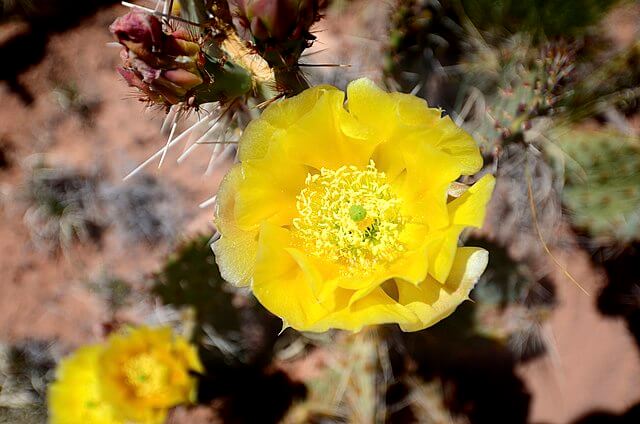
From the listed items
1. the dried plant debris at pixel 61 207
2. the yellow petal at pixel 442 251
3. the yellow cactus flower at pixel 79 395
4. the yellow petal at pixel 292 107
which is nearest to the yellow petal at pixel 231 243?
the yellow petal at pixel 292 107

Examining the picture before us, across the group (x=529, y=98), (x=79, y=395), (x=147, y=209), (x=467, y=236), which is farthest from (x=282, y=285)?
(x=147, y=209)

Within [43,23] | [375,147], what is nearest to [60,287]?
[43,23]

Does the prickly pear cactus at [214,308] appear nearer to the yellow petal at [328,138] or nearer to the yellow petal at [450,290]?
the yellow petal at [328,138]

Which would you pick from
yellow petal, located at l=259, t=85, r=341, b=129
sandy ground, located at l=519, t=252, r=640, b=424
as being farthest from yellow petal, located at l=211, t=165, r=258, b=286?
sandy ground, located at l=519, t=252, r=640, b=424

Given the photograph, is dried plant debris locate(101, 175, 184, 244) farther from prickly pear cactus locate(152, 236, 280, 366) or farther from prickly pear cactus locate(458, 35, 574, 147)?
prickly pear cactus locate(458, 35, 574, 147)

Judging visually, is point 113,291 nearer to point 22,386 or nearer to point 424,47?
point 22,386

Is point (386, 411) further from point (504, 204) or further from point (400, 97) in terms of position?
point (400, 97)
